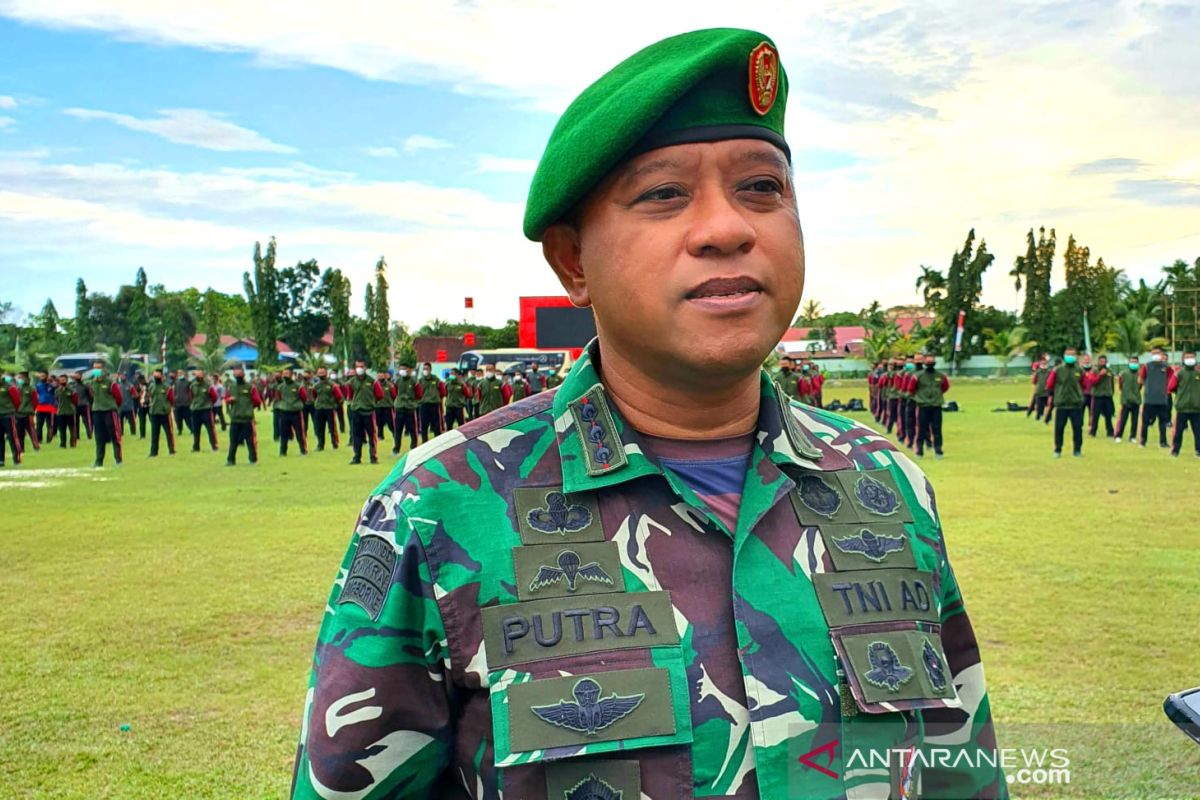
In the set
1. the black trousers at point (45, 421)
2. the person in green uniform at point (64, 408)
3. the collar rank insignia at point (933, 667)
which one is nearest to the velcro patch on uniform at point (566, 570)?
the collar rank insignia at point (933, 667)

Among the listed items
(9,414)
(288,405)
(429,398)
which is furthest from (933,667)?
(9,414)

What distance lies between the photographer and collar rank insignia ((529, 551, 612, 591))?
4.65ft

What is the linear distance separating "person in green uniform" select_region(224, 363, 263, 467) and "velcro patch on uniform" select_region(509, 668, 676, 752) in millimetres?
15630

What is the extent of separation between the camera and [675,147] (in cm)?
148

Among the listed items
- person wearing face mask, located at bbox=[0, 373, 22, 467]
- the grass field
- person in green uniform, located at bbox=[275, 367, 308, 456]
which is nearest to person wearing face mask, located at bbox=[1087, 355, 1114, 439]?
the grass field

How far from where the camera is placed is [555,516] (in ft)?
4.84

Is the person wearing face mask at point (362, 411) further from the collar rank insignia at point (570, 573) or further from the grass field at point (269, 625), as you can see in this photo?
the collar rank insignia at point (570, 573)

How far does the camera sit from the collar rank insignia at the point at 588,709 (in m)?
1.35

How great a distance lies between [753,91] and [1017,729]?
1510 millimetres

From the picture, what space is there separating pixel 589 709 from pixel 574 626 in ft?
0.36

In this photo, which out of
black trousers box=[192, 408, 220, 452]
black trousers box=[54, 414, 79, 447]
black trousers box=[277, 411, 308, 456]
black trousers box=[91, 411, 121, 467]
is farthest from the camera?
black trousers box=[54, 414, 79, 447]

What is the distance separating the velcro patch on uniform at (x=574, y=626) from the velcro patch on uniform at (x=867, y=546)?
29cm

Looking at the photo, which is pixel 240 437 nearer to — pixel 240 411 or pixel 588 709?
pixel 240 411

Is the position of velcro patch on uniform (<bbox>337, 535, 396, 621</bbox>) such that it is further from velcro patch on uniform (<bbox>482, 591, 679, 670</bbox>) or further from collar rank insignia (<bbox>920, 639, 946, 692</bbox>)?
collar rank insignia (<bbox>920, 639, 946, 692</bbox>)
